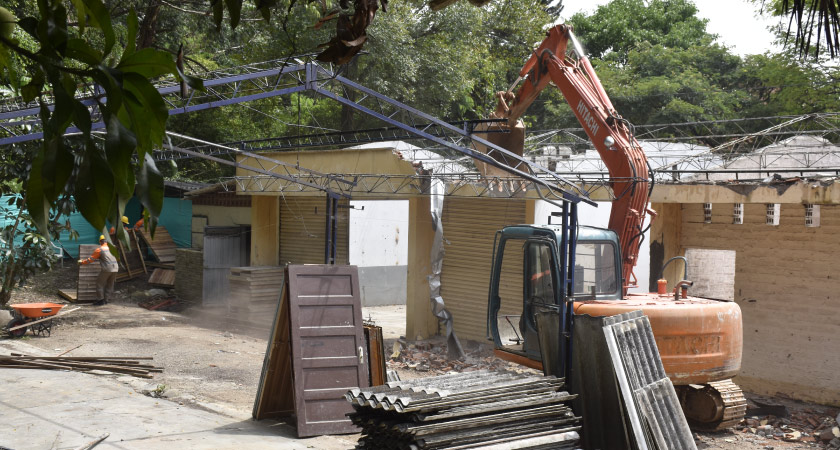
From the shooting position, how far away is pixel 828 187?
1177cm

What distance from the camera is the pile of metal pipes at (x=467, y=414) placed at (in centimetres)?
712

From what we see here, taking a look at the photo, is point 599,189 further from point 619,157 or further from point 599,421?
point 599,421

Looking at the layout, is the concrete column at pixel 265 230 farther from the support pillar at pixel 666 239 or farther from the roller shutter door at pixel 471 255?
the support pillar at pixel 666 239

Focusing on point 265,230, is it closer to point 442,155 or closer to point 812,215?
point 442,155

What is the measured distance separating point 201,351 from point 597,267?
8297 mm

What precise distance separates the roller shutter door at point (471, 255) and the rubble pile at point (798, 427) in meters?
5.59

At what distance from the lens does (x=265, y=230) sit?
72.1 feet

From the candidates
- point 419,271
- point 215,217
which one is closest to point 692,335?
point 419,271

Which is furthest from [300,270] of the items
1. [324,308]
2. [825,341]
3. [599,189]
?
[825,341]

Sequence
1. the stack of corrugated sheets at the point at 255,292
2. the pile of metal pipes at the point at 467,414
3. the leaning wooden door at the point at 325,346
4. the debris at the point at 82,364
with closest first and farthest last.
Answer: the pile of metal pipes at the point at 467,414 < the leaning wooden door at the point at 325,346 < the debris at the point at 82,364 < the stack of corrugated sheets at the point at 255,292

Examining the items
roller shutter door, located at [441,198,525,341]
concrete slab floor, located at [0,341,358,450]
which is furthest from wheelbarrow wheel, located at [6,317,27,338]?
roller shutter door, located at [441,198,525,341]

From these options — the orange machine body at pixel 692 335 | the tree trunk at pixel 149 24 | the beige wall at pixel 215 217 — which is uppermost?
the tree trunk at pixel 149 24

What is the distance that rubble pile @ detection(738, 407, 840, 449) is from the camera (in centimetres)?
1046

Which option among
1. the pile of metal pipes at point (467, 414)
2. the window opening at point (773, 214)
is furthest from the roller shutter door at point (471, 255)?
the pile of metal pipes at point (467, 414)
